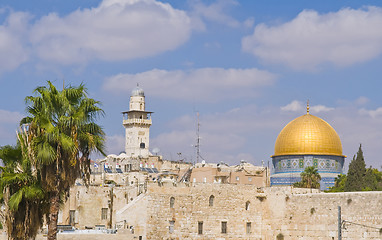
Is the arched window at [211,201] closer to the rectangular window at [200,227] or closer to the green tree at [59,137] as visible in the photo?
the rectangular window at [200,227]

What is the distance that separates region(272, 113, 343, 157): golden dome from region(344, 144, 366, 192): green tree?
11.6 metres

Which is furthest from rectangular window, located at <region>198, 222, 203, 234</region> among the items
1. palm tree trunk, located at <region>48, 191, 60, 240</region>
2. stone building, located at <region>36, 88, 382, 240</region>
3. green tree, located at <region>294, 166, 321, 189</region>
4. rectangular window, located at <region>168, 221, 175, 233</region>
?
palm tree trunk, located at <region>48, 191, 60, 240</region>

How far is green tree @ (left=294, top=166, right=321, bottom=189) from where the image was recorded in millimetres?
51156

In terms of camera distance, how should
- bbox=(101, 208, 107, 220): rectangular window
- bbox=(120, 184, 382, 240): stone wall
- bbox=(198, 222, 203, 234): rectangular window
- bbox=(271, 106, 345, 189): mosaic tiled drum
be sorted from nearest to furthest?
bbox=(120, 184, 382, 240): stone wall, bbox=(198, 222, 203, 234): rectangular window, bbox=(101, 208, 107, 220): rectangular window, bbox=(271, 106, 345, 189): mosaic tiled drum

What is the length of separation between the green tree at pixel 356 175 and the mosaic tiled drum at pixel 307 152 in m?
10.8

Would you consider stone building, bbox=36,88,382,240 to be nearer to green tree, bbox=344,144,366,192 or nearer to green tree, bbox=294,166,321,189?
green tree, bbox=344,144,366,192

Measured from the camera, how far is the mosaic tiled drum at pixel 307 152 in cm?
5728

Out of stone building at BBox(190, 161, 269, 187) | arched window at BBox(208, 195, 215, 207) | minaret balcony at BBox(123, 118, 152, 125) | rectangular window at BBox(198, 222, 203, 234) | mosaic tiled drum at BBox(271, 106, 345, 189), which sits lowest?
rectangular window at BBox(198, 222, 203, 234)

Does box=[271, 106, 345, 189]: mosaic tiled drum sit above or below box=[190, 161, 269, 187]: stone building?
above

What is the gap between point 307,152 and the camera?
57.6 m

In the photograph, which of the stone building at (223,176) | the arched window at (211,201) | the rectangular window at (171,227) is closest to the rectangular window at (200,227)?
the arched window at (211,201)

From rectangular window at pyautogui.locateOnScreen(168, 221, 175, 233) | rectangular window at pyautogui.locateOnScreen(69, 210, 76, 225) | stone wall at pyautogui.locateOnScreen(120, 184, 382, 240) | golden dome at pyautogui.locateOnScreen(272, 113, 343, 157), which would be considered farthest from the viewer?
golden dome at pyautogui.locateOnScreen(272, 113, 343, 157)

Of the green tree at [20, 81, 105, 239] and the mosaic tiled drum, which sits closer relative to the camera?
the green tree at [20, 81, 105, 239]

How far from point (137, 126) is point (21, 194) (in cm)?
4956
